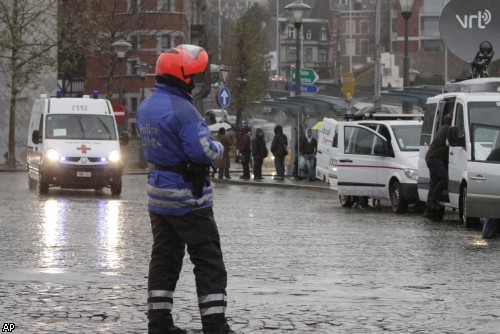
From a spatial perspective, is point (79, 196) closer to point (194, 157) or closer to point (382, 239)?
point (382, 239)

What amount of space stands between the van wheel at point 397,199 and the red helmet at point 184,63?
56.9ft

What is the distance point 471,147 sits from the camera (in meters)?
21.5

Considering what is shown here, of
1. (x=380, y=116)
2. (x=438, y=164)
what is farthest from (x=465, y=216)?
(x=380, y=116)

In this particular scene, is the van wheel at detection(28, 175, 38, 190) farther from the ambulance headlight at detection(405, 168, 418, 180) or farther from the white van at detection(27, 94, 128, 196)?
the ambulance headlight at detection(405, 168, 418, 180)

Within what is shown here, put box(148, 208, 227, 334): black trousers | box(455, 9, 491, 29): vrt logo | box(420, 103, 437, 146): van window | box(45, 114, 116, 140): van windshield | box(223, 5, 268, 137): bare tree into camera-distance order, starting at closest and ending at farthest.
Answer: box(148, 208, 227, 334): black trousers → box(420, 103, 437, 146): van window → box(455, 9, 491, 29): vrt logo → box(45, 114, 116, 140): van windshield → box(223, 5, 268, 137): bare tree

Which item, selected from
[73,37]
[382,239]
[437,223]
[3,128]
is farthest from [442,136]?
[3,128]

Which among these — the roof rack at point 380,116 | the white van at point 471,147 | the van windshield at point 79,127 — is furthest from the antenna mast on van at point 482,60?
the van windshield at point 79,127

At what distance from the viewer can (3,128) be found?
67.9 metres

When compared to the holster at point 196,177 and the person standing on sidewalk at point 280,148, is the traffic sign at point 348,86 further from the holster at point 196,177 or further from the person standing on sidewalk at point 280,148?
the holster at point 196,177

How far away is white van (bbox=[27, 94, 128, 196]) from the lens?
32125mm

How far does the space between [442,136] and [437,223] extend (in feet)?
4.78

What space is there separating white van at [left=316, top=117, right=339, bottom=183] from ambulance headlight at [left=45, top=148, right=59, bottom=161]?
6.25 metres

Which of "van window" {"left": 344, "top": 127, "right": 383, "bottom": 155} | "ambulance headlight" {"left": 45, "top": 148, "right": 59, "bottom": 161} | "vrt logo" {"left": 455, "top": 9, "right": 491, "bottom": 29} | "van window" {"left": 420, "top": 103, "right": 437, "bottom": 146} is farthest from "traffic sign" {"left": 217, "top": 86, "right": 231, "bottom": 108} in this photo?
"van window" {"left": 420, "top": 103, "right": 437, "bottom": 146}

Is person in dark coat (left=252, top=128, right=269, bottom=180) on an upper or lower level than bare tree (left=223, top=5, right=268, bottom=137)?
lower
